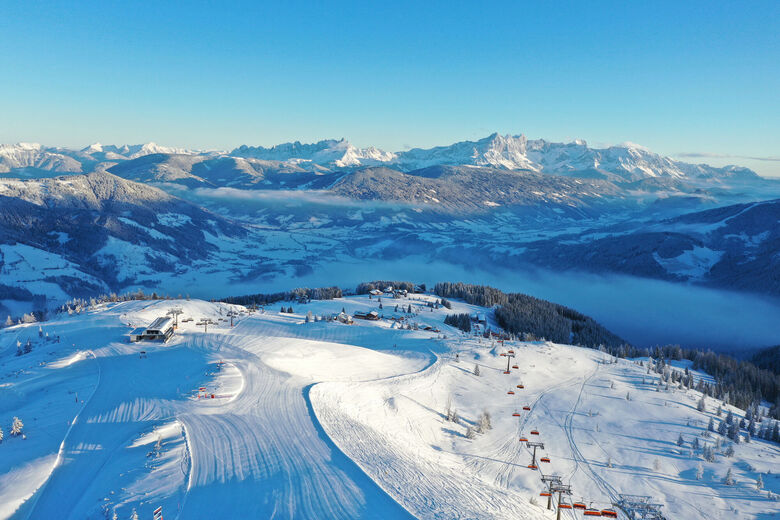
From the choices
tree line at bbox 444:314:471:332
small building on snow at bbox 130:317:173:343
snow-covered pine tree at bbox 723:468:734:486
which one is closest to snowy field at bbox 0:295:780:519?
snow-covered pine tree at bbox 723:468:734:486

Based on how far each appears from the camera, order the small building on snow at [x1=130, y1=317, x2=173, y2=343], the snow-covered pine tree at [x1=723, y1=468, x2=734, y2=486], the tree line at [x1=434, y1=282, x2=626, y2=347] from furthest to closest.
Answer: the tree line at [x1=434, y1=282, x2=626, y2=347]
the small building on snow at [x1=130, y1=317, x2=173, y2=343]
the snow-covered pine tree at [x1=723, y1=468, x2=734, y2=486]

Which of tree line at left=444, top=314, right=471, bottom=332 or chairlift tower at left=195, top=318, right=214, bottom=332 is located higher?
chairlift tower at left=195, top=318, right=214, bottom=332

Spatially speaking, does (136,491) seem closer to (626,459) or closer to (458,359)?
(626,459)

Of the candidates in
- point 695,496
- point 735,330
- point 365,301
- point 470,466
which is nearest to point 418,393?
point 470,466

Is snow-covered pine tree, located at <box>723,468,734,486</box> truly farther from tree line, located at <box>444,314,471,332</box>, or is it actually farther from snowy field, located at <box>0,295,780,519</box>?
tree line, located at <box>444,314,471,332</box>

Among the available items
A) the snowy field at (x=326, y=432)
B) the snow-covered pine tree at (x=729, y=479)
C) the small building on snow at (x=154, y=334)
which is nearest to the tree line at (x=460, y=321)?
the snowy field at (x=326, y=432)

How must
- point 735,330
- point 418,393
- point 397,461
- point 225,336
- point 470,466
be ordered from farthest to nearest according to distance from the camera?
point 735,330 < point 225,336 < point 418,393 < point 470,466 < point 397,461

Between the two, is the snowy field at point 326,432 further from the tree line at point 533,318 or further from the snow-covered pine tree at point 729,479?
the tree line at point 533,318

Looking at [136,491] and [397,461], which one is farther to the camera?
[397,461]
